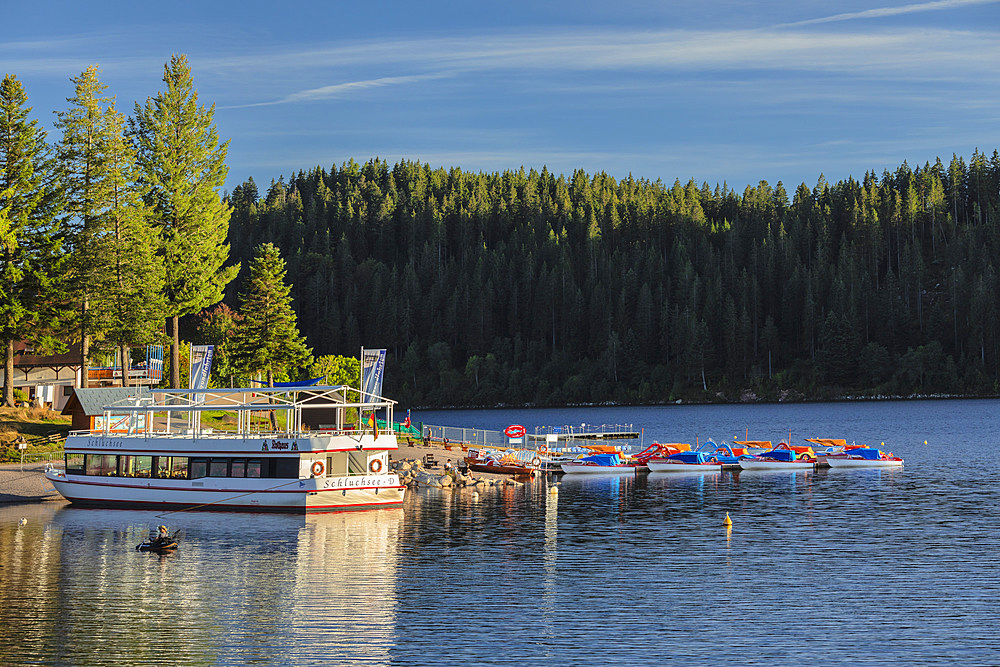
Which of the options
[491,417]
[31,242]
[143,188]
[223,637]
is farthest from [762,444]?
[491,417]

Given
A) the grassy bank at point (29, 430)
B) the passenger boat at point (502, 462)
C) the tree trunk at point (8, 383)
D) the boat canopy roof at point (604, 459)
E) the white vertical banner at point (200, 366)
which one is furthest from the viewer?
the boat canopy roof at point (604, 459)

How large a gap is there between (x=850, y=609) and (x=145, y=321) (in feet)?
208

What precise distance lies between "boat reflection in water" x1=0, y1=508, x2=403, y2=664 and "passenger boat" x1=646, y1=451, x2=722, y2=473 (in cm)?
4034

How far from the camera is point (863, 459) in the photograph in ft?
302

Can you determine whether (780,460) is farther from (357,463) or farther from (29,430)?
(29,430)

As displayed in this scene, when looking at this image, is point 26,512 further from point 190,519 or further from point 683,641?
point 683,641

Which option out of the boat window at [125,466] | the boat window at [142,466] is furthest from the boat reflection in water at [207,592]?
the boat window at [125,466]

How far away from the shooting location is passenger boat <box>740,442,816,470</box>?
90.2 m

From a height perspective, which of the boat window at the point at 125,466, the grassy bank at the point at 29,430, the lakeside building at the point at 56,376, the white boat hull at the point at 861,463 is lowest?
the white boat hull at the point at 861,463

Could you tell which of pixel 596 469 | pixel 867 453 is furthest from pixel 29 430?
pixel 867 453

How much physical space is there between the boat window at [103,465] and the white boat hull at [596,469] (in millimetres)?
40831

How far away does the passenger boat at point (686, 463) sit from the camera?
8856cm

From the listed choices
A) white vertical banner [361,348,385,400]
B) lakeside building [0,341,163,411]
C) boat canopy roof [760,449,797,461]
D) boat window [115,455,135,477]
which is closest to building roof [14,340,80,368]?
lakeside building [0,341,163,411]

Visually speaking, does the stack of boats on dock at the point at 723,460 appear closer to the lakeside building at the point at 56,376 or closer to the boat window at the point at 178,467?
the boat window at the point at 178,467
